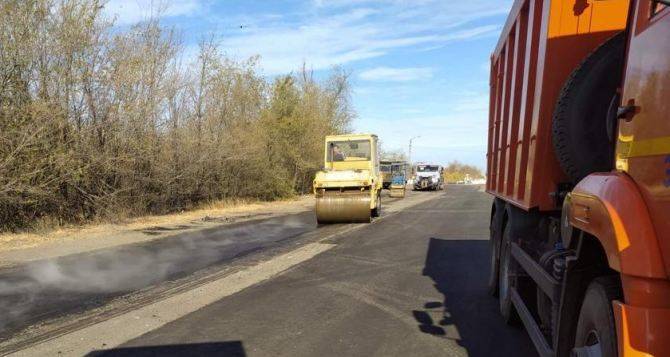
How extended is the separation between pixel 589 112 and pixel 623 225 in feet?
5.70

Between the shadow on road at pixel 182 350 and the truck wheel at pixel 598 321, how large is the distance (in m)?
3.24

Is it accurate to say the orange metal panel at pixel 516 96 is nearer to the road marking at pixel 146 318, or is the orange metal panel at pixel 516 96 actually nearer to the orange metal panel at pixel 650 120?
the orange metal panel at pixel 650 120

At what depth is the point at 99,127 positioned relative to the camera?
56.4 ft

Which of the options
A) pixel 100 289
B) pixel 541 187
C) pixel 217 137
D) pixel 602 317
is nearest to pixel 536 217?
pixel 541 187

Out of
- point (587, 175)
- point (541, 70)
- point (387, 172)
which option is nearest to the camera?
point (587, 175)

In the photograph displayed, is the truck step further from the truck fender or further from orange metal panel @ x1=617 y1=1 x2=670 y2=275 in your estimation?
orange metal panel @ x1=617 y1=1 x2=670 y2=275

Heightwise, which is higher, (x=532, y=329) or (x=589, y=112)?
(x=589, y=112)

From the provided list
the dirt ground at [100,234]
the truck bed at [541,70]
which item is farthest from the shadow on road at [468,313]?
the dirt ground at [100,234]

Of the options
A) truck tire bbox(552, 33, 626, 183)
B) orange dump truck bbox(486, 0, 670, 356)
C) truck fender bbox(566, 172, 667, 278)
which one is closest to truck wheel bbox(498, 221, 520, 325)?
orange dump truck bbox(486, 0, 670, 356)

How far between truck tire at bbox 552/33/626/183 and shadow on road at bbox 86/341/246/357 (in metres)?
3.36

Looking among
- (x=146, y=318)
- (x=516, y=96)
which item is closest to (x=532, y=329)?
(x=516, y=96)

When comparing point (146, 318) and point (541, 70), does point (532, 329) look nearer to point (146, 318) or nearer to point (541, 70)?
point (541, 70)

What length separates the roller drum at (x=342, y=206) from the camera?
18062 millimetres

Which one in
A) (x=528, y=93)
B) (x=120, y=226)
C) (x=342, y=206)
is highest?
(x=528, y=93)
